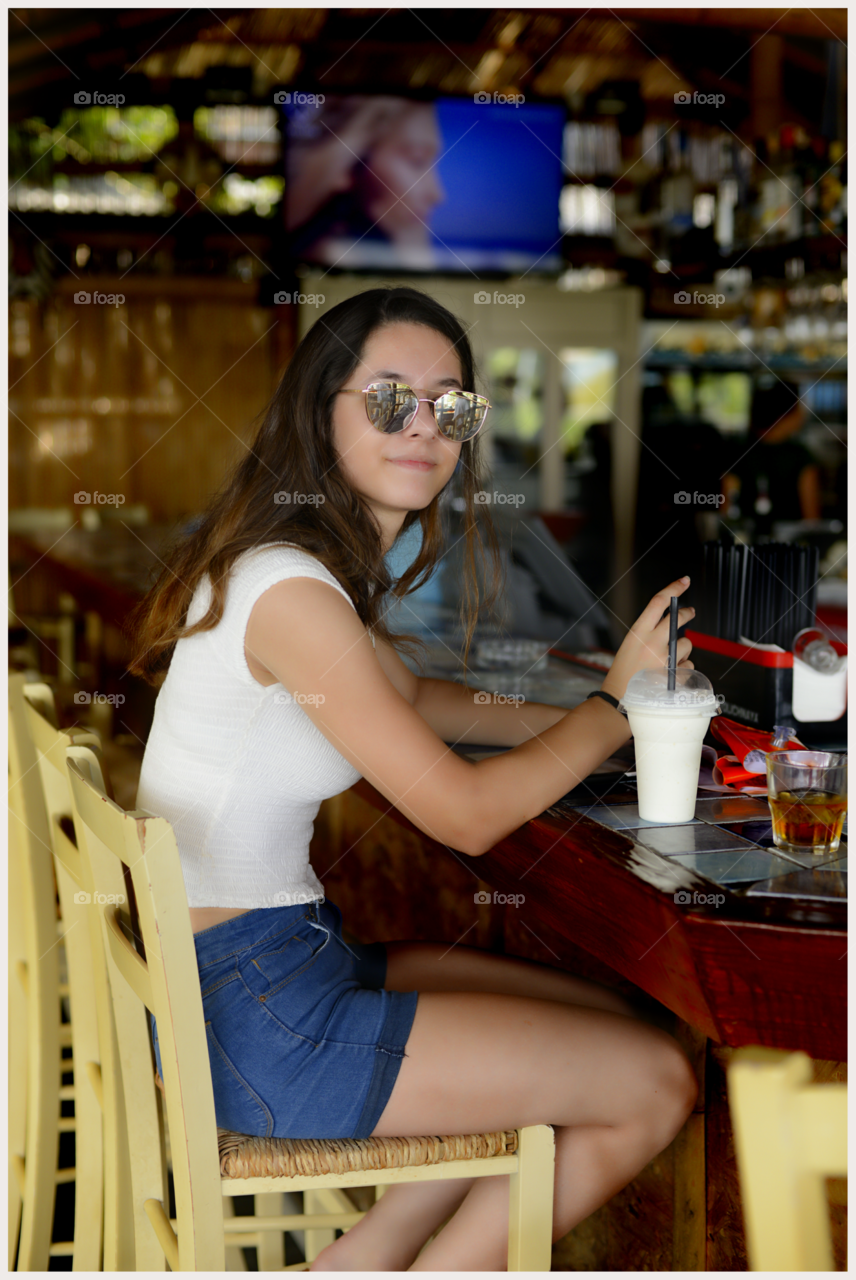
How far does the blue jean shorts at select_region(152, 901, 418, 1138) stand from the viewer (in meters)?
1.24

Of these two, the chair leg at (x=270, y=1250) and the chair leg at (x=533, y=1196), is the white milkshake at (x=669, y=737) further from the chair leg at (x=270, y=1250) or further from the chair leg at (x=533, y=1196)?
the chair leg at (x=270, y=1250)

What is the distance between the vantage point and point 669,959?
43.4 inches

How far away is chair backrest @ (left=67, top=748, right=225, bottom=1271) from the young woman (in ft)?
0.26

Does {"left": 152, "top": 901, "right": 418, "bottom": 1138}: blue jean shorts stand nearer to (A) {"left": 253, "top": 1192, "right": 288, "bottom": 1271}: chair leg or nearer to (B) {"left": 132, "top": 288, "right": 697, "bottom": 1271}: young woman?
(B) {"left": 132, "top": 288, "right": 697, "bottom": 1271}: young woman

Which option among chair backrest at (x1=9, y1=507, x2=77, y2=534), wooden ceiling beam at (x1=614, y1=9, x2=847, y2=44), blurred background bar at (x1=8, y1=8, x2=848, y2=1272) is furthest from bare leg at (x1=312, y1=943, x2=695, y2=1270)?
chair backrest at (x1=9, y1=507, x2=77, y2=534)

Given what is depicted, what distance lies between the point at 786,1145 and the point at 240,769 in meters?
0.83

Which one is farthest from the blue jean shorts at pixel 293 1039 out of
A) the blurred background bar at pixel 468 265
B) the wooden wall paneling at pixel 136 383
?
the wooden wall paneling at pixel 136 383

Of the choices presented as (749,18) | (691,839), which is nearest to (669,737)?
(691,839)

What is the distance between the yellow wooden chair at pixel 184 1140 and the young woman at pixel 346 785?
0.09 feet

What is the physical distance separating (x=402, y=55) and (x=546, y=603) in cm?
338

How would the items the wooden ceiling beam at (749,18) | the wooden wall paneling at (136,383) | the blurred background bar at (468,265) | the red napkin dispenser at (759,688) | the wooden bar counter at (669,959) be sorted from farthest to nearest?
the wooden wall paneling at (136,383) < the blurred background bar at (468,265) < the wooden ceiling beam at (749,18) < the red napkin dispenser at (759,688) < the wooden bar counter at (669,959)

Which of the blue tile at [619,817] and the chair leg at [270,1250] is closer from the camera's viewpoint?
the blue tile at [619,817]

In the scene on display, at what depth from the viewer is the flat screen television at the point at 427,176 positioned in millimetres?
5641

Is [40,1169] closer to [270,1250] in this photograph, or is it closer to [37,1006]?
[37,1006]
